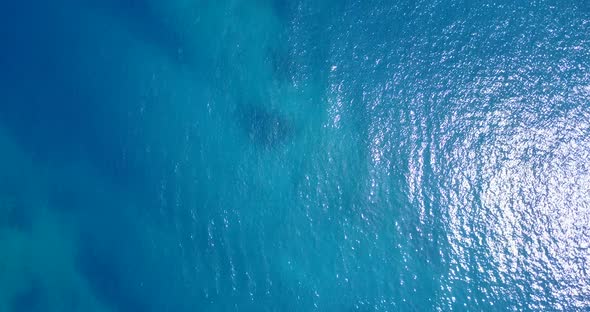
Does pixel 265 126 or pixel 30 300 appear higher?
pixel 265 126

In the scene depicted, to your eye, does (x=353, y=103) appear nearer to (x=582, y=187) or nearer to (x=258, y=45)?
(x=258, y=45)

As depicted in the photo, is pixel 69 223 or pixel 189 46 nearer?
pixel 69 223

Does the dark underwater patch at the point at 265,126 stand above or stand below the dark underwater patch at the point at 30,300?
above

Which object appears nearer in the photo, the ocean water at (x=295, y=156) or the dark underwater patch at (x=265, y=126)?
the ocean water at (x=295, y=156)

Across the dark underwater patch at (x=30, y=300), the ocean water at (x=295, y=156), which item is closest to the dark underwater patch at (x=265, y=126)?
the ocean water at (x=295, y=156)

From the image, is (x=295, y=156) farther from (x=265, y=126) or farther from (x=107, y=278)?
(x=107, y=278)

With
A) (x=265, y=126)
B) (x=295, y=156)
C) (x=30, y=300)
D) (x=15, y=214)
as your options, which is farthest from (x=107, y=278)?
(x=295, y=156)

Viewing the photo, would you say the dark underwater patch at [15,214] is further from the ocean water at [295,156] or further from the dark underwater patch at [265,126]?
the dark underwater patch at [265,126]

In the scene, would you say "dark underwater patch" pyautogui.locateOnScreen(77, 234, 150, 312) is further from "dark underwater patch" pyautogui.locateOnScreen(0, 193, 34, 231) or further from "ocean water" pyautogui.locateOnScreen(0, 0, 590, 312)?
"dark underwater patch" pyautogui.locateOnScreen(0, 193, 34, 231)

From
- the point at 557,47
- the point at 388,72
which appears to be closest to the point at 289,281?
the point at 388,72
